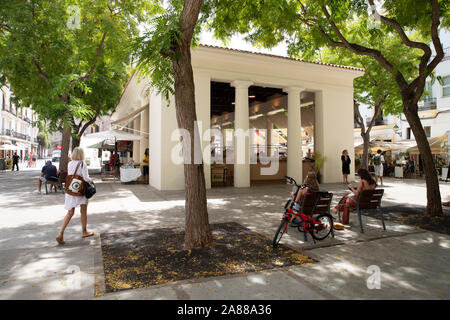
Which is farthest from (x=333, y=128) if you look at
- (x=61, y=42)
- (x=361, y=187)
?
(x=61, y=42)

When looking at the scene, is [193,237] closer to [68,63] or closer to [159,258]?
[159,258]

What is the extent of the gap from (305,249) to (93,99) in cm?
1785

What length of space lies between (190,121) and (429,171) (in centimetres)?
632

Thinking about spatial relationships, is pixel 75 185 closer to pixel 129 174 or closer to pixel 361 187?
pixel 361 187

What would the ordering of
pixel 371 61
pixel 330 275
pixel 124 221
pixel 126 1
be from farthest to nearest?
pixel 371 61
pixel 126 1
pixel 124 221
pixel 330 275

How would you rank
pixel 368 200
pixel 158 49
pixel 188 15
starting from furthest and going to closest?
pixel 368 200, pixel 188 15, pixel 158 49

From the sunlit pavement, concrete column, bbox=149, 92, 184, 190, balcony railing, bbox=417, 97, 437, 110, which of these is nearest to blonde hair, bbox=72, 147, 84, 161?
the sunlit pavement

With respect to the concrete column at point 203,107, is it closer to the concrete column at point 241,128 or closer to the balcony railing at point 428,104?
the concrete column at point 241,128

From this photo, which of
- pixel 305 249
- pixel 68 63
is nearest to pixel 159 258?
pixel 305 249

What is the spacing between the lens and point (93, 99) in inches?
727

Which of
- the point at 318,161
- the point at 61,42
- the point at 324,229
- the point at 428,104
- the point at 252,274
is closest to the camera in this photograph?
the point at 252,274

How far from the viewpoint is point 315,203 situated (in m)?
5.22

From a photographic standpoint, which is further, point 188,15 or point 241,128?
point 241,128

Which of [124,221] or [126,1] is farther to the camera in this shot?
[126,1]
